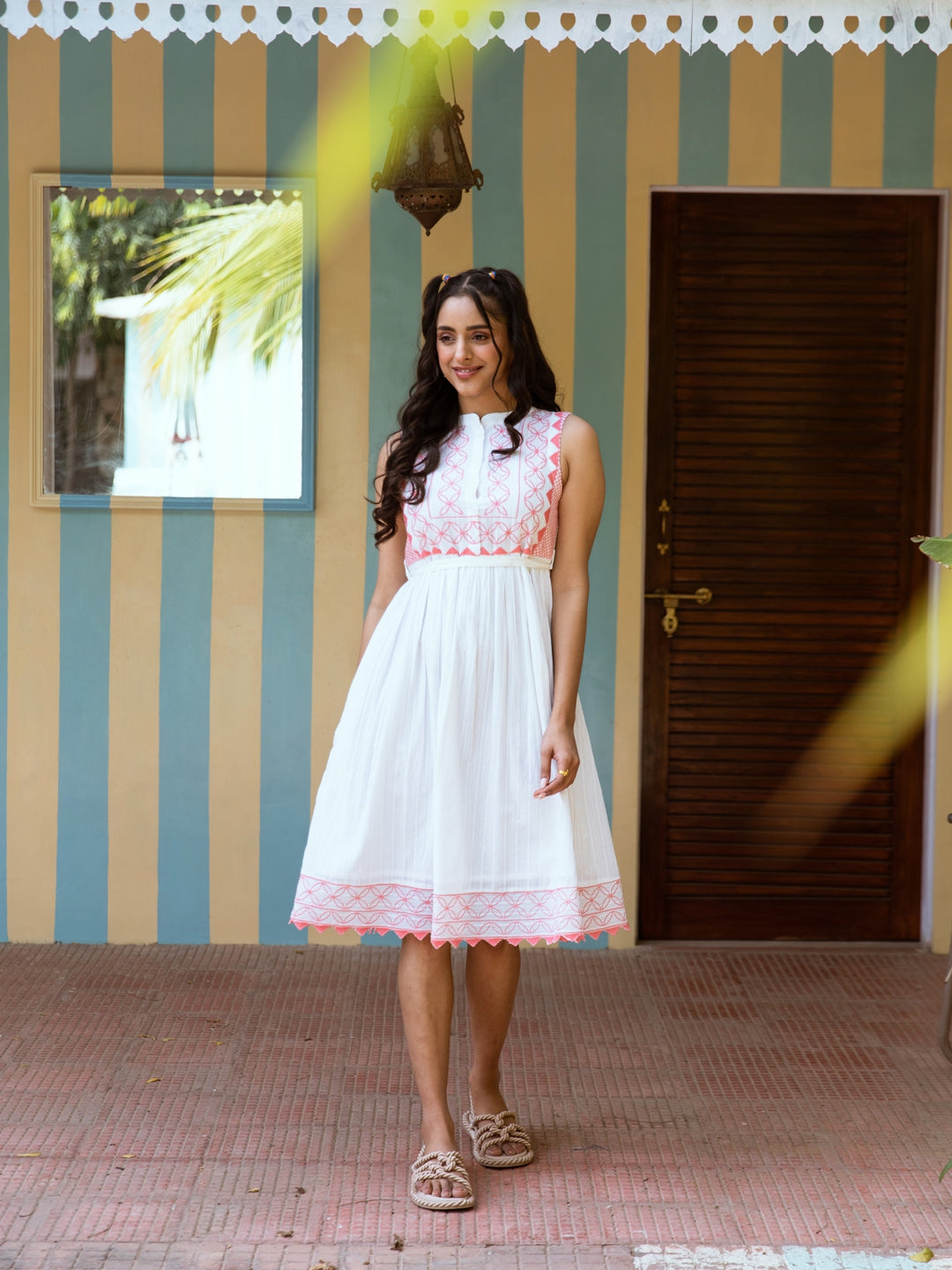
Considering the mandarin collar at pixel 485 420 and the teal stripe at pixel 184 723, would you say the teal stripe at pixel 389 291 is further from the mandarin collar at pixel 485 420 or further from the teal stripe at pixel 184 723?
the mandarin collar at pixel 485 420

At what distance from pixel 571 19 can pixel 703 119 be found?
122 cm

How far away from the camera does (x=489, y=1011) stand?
2.60m

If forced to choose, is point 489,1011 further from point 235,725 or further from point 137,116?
point 137,116

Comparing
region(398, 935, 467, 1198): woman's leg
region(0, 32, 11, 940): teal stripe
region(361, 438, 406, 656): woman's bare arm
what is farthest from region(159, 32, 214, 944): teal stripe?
region(398, 935, 467, 1198): woman's leg

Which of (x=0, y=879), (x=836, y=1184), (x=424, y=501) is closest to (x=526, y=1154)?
(x=836, y=1184)

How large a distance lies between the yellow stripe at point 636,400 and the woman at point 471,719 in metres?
1.41

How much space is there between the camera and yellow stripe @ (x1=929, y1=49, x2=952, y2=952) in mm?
3934

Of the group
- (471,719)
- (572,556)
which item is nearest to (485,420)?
(572,556)

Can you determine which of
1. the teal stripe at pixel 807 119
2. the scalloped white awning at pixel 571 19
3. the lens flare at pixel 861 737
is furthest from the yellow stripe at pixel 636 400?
the scalloped white awning at pixel 571 19

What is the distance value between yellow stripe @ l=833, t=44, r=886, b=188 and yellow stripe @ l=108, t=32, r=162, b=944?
2.32 meters

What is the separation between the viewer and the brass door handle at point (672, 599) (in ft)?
13.4

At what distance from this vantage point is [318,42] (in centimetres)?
391

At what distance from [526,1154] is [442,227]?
8.54ft

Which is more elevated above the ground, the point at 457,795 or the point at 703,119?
the point at 703,119
